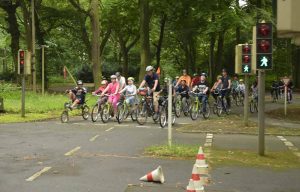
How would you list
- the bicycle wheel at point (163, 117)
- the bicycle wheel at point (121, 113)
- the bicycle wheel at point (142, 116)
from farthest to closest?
the bicycle wheel at point (121, 113) → the bicycle wheel at point (142, 116) → the bicycle wheel at point (163, 117)

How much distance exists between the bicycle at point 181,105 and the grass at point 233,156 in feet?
30.6

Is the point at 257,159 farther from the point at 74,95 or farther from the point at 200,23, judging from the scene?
the point at 200,23

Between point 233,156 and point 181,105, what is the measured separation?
11.4 m

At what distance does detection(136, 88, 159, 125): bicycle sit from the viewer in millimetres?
19250

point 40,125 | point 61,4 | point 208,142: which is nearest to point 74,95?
point 40,125

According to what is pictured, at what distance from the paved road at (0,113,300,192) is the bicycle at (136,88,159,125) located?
4.26 ft

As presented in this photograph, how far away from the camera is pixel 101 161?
11.8 meters

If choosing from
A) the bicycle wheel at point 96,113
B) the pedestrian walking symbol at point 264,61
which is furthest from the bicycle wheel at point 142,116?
the pedestrian walking symbol at point 264,61

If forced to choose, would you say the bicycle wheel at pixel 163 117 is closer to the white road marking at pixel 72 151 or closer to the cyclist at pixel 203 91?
the cyclist at pixel 203 91

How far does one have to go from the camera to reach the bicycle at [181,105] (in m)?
23.3

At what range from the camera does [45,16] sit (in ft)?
157

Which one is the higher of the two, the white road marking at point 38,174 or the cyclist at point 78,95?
the cyclist at point 78,95

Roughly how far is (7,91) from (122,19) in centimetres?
1448

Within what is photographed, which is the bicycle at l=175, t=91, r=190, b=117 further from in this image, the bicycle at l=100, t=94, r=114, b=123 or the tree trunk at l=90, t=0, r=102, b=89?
the tree trunk at l=90, t=0, r=102, b=89
